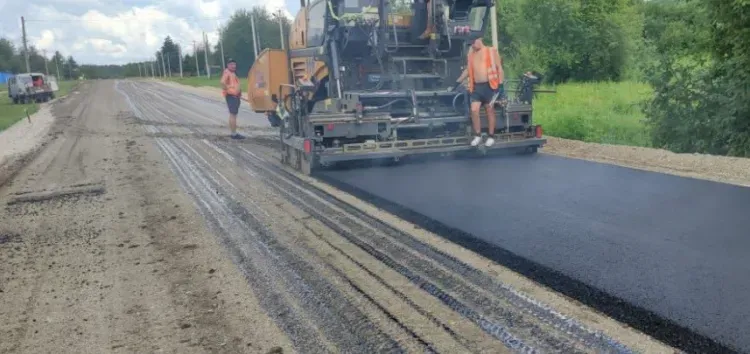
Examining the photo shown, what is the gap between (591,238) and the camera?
16.0 feet

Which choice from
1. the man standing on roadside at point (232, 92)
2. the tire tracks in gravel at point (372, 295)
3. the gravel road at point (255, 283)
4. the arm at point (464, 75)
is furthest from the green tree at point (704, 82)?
the man standing on roadside at point (232, 92)

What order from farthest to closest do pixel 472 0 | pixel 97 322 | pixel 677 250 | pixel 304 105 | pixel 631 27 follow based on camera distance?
pixel 631 27, pixel 472 0, pixel 304 105, pixel 677 250, pixel 97 322

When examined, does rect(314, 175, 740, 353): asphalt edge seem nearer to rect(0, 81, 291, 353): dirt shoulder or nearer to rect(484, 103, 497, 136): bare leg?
rect(0, 81, 291, 353): dirt shoulder

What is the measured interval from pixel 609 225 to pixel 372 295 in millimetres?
2322

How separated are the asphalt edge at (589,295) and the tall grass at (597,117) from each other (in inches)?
286

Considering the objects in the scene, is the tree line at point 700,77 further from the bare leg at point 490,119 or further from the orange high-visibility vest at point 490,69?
the bare leg at point 490,119

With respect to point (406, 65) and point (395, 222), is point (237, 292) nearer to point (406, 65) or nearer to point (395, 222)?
point (395, 222)

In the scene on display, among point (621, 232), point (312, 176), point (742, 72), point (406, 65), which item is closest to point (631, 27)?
point (742, 72)

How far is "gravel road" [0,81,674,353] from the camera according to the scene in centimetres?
335

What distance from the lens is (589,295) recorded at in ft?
12.3

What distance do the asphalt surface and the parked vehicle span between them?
33.4 m

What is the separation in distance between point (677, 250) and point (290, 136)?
5.99 meters

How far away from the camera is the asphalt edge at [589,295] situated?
312 centimetres

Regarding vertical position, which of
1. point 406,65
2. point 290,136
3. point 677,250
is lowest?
point 677,250
